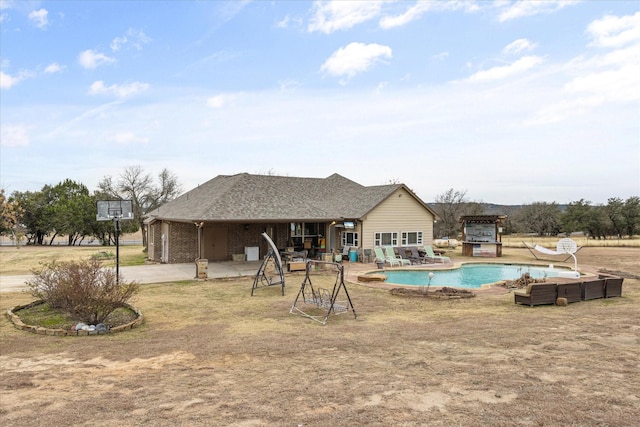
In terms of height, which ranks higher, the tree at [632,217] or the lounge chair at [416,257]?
the tree at [632,217]

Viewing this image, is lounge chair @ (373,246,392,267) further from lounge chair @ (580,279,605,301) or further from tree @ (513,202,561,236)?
tree @ (513,202,561,236)

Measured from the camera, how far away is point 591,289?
1320 centimetres

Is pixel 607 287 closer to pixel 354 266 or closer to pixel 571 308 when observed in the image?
pixel 571 308

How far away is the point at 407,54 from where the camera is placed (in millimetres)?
19875

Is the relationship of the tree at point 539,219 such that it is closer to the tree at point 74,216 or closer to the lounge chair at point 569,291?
the lounge chair at point 569,291

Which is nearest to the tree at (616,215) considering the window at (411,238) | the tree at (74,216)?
the window at (411,238)

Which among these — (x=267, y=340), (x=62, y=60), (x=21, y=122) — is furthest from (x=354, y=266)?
(x=21, y=122)

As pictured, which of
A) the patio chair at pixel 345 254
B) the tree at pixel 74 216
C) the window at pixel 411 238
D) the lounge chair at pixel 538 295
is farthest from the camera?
the tree at pixel 74 216

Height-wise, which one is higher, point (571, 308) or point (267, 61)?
point (267, 61)

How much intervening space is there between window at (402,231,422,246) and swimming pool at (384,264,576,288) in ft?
13.1

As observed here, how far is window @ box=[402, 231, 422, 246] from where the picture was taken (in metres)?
26.1

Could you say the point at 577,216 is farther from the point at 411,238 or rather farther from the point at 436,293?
the point at 436,293

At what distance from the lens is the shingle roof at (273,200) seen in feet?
69.4

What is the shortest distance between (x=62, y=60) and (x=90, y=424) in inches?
718
